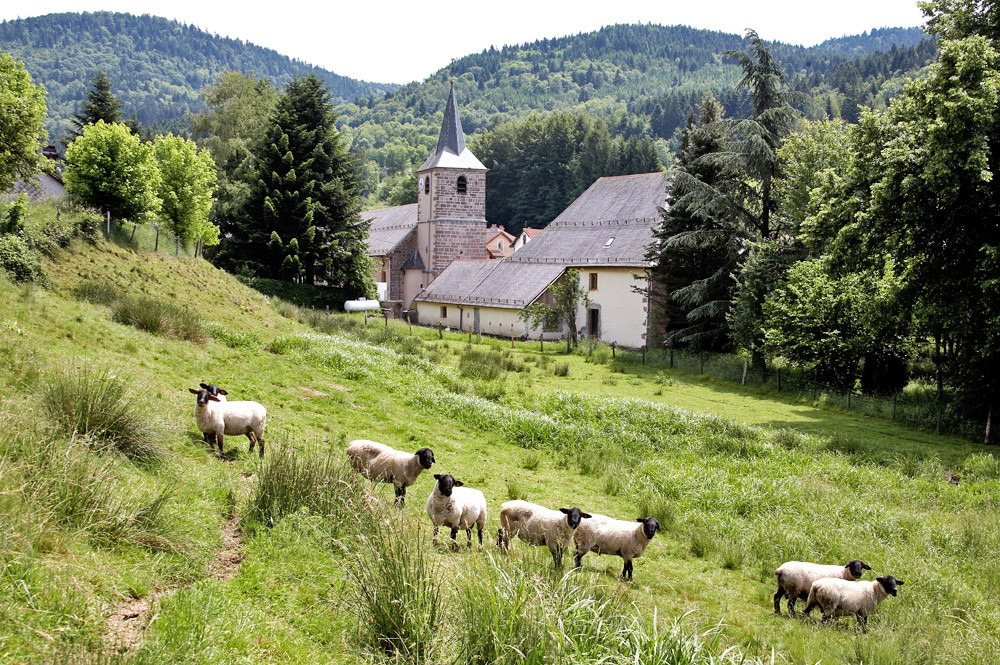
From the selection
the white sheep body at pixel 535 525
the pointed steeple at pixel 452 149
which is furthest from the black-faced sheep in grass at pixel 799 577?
the pointed steeple at pixel 452 149

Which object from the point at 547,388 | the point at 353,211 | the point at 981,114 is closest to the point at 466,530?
the point at 547,388

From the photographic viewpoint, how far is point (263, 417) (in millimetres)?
10352

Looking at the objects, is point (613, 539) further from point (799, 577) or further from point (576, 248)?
point (576, 248)

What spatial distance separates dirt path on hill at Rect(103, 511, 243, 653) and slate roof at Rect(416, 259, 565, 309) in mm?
36085

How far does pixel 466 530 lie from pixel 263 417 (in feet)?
12.7

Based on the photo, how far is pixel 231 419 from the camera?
1006cm

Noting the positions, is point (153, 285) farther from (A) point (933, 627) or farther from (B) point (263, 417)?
(A) point (933, 627)

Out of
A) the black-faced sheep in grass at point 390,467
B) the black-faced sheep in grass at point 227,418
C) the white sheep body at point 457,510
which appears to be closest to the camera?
the white sheep body at point 457,510

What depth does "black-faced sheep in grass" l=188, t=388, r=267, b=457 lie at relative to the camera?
9727 millimetres

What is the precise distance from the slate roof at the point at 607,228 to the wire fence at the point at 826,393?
372 inches

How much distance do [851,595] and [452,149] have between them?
54.8m

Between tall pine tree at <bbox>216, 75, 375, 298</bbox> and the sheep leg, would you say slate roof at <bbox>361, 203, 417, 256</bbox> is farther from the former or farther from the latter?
the sheep leg

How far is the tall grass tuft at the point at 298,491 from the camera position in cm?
718

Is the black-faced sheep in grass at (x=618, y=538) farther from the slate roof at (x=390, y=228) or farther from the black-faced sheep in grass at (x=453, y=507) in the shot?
the slate roof at (x=390, y=228)
